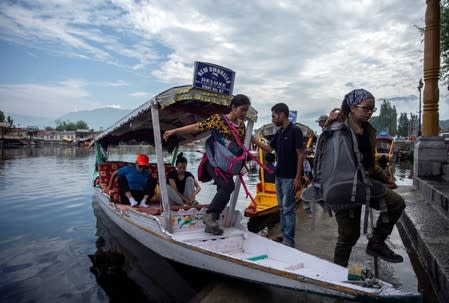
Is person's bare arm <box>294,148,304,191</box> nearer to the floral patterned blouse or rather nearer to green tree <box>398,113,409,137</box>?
the floral patterned blouse

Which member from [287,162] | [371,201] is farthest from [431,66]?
[371,201]

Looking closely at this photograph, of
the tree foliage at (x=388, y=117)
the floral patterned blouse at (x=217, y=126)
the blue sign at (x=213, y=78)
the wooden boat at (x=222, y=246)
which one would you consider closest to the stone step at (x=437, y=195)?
the wooden boat at (x=222, y=246)

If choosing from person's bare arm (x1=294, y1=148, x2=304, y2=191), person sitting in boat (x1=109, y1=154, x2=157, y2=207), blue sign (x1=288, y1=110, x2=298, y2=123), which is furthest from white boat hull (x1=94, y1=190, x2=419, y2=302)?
blue sign (x1=288, y1=110, x2=298, y2=123)

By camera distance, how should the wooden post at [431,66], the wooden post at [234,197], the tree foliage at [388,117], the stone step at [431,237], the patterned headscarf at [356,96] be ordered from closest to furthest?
the patterned headscarf at [356,96] < the stone step at [431,237] < the wooden post at [234,197] < the wooden post at [431,66] < the tree foliage at [388,117]

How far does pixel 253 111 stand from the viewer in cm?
532

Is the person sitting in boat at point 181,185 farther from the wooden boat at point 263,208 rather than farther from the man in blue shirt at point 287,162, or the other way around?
the man in blue shirt at point 287,162

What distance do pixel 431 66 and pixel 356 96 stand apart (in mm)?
7301

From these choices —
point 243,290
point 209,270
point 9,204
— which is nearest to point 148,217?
point 209,270

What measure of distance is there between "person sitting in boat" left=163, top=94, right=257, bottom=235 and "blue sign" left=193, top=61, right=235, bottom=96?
472 mm

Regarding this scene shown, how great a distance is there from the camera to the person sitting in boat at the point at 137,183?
288 inches

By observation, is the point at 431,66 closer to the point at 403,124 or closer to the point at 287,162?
the point at 287,162

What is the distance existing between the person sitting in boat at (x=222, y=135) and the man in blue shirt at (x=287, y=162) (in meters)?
0.55

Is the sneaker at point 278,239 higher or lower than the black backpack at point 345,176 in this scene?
lower

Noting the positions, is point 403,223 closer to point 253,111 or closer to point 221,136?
point 253,111
